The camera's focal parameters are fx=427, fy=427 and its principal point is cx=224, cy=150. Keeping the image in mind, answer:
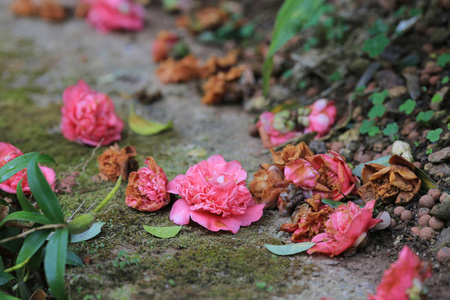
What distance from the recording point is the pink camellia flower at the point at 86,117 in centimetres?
206

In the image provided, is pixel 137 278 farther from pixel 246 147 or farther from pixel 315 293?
pixel 246 147

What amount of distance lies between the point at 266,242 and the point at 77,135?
1.14m

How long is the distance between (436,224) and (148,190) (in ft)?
3.38

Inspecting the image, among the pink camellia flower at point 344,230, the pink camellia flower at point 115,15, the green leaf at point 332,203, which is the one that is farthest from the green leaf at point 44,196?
the pink camellia flower at point 115,15

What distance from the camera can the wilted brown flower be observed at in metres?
2.92

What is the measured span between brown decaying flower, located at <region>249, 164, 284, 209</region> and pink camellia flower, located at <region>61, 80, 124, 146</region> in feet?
2.79

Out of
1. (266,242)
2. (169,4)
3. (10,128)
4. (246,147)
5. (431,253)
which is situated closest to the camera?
(431,253)

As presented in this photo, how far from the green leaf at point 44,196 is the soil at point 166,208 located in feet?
0.63

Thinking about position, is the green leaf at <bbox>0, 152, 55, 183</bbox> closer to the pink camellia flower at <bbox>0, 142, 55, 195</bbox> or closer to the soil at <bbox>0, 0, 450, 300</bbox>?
the pink camellia flower at <bbox>0, 142, 55, 195</bbox>

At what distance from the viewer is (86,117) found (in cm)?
206

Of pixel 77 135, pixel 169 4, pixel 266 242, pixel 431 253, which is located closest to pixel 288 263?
pixel 266 242

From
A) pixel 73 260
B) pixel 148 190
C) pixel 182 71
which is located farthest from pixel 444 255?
pixel 182 71

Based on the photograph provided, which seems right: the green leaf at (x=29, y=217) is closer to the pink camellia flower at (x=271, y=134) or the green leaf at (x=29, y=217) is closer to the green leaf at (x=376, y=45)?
the pink camellia flower at (x=271, y=134)

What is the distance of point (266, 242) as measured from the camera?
152cm
